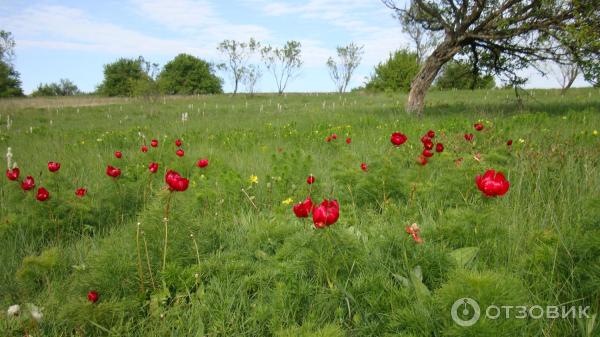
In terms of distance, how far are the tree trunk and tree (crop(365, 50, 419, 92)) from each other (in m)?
35.0

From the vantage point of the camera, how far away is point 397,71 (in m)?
45.8

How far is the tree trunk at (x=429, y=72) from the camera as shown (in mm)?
10664

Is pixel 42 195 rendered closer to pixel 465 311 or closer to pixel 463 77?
pixel 465 311

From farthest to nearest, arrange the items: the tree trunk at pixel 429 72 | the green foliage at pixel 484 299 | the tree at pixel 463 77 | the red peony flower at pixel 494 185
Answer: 1. the tree at pixel 463 77
2. the tree trunk at pixel 429 72
3. the red peony flower at pixel 494 185
4. the green foliage at pixel 484 299

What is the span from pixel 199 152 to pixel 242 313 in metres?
4.66

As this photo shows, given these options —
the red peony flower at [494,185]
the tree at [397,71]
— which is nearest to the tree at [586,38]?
the red peony flower at [494,185]

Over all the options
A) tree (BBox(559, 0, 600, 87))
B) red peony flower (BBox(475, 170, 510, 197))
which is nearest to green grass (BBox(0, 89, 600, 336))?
red peony flower (BBox(475, 170, 510, 197))

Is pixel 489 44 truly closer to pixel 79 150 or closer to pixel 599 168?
pixel 599 168

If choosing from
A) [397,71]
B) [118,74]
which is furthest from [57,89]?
[397,71]

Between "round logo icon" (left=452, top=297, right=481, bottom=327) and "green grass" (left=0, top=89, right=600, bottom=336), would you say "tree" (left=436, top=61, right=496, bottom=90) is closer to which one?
"green grass" (left=0, top=89, right=600, bottom=336)

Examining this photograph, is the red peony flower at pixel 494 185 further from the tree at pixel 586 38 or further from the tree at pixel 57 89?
the tree at pixel 57 89

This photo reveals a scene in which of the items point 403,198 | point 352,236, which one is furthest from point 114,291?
point 403,198

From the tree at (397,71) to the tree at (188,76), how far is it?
32839 millimetres

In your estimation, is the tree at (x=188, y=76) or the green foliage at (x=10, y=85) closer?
the green foliage at (x=10, y=85)
